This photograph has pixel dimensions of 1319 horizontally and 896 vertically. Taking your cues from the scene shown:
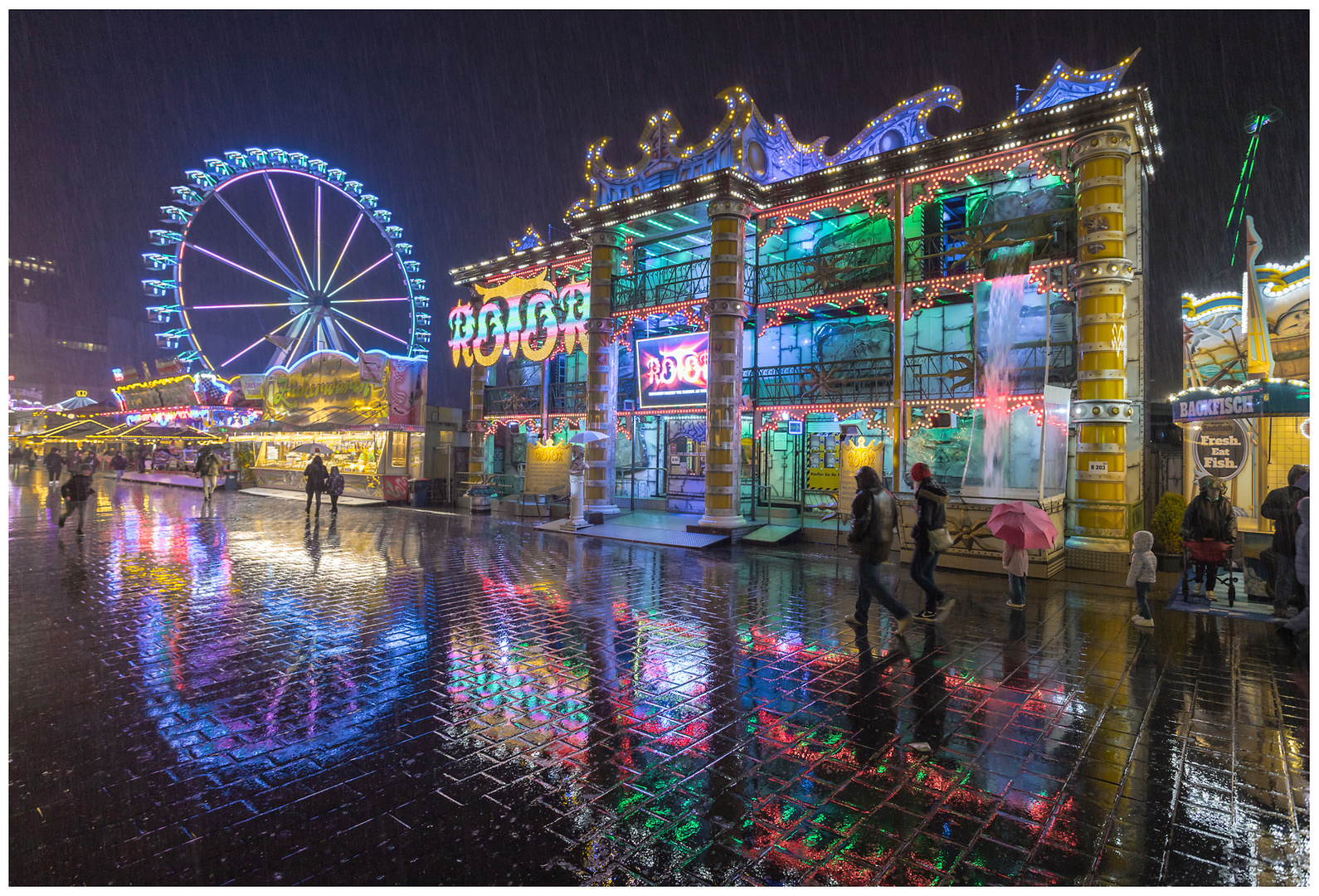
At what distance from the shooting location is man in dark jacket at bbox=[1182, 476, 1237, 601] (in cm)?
909

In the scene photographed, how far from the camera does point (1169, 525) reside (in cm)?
1184

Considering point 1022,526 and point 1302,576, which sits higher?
point 1022,526

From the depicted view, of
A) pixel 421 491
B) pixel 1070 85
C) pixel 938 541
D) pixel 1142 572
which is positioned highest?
pixel 1070 85

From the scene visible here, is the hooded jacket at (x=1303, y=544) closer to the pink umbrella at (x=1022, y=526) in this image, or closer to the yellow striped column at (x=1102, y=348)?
the pink umbrella at (x=1022, y=526)

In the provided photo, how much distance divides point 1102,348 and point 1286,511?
18.7 feet

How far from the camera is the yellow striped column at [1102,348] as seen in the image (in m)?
12.7

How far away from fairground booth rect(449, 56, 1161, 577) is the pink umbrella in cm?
330

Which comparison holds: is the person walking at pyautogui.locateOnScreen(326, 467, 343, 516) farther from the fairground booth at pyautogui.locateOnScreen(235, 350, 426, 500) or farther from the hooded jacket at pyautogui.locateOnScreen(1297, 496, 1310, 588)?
the hooded jacket at pyautogui.locateOnScreen(1297, 496, 1310, 588)

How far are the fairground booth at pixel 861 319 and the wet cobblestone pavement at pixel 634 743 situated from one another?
6253mm

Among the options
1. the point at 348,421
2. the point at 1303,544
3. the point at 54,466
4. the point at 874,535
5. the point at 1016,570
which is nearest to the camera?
the point at 1303,544

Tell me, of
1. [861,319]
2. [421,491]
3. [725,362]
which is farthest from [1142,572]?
[421,491]

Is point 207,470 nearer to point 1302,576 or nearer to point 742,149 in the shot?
point 742,149

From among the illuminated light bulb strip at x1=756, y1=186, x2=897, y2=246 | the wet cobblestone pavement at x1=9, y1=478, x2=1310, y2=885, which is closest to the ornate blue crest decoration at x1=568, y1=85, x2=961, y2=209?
the illuminated light bulb strip at x1=756, y1=186, x2=897, y2=246

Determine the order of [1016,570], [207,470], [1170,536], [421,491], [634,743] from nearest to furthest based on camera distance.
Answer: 1. [634,743]
2. [1016,570]
3. [1170,536]
4. [207,470]
5. [421,491]
